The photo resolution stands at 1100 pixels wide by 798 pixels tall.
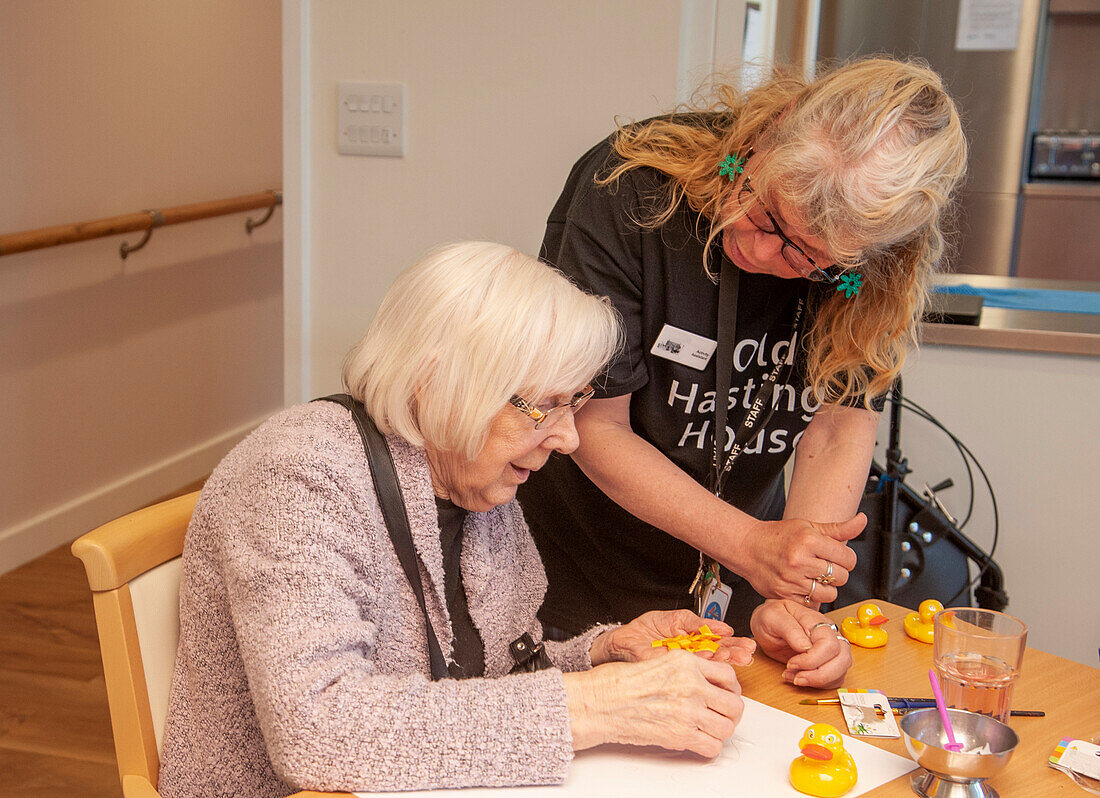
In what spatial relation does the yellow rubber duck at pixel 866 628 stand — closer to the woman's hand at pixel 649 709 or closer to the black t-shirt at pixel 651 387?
the black t-shirt at pixel 651 387

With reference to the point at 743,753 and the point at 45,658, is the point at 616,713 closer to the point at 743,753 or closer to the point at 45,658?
the point at 743,753

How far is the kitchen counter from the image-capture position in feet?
8.63

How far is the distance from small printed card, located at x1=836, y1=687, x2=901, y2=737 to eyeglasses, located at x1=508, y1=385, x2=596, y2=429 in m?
0.50

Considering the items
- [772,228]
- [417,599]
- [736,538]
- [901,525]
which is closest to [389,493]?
[417,599]

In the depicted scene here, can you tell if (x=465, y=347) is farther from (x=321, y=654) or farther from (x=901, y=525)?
(x=901, y=525)

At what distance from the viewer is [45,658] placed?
3057mm

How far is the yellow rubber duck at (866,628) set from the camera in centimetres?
154

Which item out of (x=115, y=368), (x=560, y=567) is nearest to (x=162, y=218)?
(x=115, y=368)

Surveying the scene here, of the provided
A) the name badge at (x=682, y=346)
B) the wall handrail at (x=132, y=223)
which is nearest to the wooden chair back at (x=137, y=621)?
the name badge at (x=682, y=346)

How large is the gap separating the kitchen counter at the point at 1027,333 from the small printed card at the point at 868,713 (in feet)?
4.51

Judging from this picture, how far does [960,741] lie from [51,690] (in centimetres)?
249

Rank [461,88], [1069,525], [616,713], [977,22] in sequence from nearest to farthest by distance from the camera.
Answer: [616,713] → [461,88] → [1069,525] → [977,22]

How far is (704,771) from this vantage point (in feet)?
3.89

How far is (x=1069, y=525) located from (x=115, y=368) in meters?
3.23
